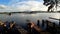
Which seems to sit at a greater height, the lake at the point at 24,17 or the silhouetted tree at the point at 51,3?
the silhouetted tree at the point at 51,3

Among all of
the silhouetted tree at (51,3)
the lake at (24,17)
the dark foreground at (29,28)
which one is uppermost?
the silhouetted tree at (51,3)

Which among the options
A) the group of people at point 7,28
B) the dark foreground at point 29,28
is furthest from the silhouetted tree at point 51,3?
the group of people at point 7,28

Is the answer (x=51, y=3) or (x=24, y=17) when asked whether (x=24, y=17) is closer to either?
(x=24, y=17)

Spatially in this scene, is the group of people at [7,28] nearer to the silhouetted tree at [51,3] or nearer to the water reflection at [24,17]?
the water reflection at [24,17]

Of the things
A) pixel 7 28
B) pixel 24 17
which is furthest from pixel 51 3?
pixel 7 28

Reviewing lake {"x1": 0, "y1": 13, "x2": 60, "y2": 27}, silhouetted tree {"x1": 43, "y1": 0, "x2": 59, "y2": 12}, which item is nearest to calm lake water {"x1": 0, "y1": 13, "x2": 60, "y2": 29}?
lake {"x1": 0, "y1": 13, "x2": 60, "y2": 27}

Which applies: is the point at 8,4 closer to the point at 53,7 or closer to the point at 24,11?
the point at 24,11

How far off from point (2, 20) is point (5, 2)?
25 centimetres

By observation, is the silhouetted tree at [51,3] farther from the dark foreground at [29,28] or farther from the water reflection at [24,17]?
the dark foreground at [29,28]

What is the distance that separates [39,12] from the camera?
1644 millimetres

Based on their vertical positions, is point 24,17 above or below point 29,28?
above

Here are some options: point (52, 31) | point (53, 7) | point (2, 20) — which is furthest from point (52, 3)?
point (2, 20)

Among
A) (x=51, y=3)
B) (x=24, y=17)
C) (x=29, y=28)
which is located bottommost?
(x=29, y=28)

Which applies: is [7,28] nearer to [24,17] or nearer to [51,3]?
[24,17]
